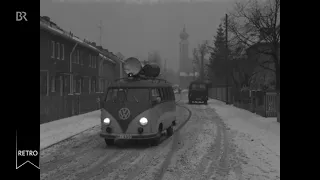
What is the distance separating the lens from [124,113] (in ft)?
35.6

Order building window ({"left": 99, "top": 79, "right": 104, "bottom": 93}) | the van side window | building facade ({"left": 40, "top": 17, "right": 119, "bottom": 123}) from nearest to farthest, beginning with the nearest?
the van side window → building facade ({"left": 40, "top": 17, "right": 119, "bottom": 123}) → building window ({"left": 99, "top": 79, "right": 104, "bottom": 93})

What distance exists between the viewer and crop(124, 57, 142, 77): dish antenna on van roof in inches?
475

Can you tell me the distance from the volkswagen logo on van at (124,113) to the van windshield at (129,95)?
42 cm

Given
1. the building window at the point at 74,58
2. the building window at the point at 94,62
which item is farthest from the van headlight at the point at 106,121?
the building window at the point at 94,62

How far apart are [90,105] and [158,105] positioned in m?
17.3

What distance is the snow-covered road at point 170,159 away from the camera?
7723 mm

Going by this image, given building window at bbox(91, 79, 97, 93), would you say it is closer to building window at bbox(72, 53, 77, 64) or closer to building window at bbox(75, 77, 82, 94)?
building window at bbox(75, 77, 82, 94)

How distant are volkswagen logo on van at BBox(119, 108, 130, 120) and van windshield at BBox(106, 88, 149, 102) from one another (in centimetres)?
42

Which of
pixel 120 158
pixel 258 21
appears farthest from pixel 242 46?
pixel 120 158

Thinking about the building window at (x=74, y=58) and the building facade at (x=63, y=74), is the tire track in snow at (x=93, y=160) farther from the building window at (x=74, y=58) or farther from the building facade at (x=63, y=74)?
the building window at (x=74, y=58)

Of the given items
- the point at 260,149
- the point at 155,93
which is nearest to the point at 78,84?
the point at 155,93

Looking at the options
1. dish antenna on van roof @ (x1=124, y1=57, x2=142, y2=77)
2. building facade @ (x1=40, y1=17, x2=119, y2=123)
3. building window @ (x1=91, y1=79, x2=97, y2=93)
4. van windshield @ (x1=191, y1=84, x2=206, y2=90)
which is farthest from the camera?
van windshield @ (x1=191, y1=84, x2=206, y2=90)

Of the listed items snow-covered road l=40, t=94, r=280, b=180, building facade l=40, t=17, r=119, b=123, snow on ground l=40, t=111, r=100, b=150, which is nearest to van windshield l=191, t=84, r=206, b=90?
building facade l=40, t=17, r=119, b=123

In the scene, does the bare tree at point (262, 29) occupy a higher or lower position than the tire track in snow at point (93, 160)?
higher
